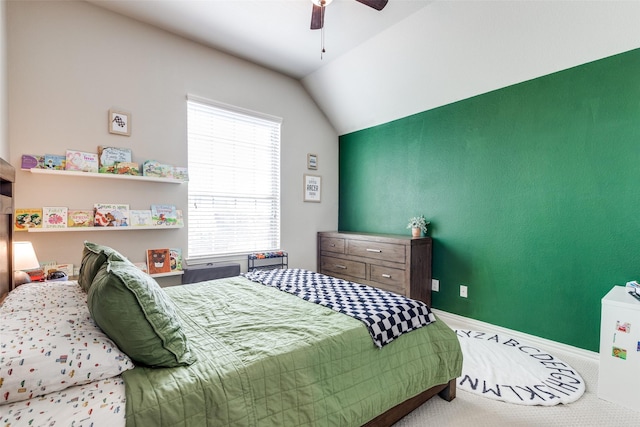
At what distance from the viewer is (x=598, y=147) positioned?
95.3 inches

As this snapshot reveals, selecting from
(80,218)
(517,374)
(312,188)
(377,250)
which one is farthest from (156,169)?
(517,374)

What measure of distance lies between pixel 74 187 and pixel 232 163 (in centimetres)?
150

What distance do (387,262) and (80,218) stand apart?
9.71 feet

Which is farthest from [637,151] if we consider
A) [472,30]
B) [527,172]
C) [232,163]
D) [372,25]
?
[232,163]

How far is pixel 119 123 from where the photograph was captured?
2.83 m

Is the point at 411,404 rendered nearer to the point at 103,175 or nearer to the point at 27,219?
the point at 103,175

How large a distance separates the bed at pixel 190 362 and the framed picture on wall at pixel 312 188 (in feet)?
8.36

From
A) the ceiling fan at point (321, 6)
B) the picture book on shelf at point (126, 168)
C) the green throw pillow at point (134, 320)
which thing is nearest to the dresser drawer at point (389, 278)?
the ceiling fan at point (321, 6)

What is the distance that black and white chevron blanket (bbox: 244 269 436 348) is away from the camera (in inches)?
63.2

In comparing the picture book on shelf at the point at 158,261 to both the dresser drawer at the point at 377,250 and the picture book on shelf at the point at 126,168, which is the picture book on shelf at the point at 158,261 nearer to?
the picture book on shelf at the point at 126,168

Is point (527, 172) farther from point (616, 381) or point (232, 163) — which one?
point (232, 163)

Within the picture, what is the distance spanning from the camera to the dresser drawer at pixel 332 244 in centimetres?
402

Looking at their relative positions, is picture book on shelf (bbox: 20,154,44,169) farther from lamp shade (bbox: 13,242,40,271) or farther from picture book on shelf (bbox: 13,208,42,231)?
lamp shade (bbox: 13,242,40,271)

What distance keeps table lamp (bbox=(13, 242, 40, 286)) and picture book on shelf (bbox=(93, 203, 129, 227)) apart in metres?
0.61
